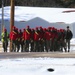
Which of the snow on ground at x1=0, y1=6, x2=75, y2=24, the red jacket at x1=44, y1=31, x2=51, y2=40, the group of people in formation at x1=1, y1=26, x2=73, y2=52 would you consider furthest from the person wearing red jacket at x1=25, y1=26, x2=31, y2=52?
the snow on ground at x1=0, y1=6, x2=75, y2=24

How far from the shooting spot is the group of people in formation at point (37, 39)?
22.8 m

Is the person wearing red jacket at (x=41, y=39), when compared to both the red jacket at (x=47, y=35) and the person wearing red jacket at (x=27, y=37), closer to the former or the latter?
the red jacket at (x=47, y=35)

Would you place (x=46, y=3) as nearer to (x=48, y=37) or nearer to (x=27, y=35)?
(x=48, y=37)

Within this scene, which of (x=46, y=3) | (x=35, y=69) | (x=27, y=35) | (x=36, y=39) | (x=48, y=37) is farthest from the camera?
(x=46, y=3)

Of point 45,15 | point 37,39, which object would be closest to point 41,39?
point 37,39

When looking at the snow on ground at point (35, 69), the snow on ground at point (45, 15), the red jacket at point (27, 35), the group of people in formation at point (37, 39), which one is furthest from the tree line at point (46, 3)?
the snow on ground at point (35, 69)

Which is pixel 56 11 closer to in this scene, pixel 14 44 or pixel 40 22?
pixel 40 22

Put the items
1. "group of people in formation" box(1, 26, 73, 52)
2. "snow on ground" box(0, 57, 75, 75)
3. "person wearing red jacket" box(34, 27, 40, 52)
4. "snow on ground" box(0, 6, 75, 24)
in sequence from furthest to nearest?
"snow on ground" box(0, 6, 75, 24), "group of people in formation" box(1, 26, 73, 52), "person wearing red jacket" box(34, 27, 40, 52), "snow on ground" box(0, 57, 75, 75)

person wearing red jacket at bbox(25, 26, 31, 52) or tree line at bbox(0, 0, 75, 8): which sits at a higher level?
tree line at bbox(0, 0, 75, 8)

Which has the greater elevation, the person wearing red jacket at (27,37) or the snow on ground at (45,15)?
the snow on ground at (45,15)

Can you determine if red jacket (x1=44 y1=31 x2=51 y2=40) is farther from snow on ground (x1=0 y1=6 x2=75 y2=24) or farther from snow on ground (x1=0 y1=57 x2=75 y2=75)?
snow on ground (x1=0 y1=6 x2=75 y2=24)

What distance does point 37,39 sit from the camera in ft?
75.0

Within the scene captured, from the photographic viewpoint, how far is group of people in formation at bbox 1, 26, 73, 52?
22.8 metres

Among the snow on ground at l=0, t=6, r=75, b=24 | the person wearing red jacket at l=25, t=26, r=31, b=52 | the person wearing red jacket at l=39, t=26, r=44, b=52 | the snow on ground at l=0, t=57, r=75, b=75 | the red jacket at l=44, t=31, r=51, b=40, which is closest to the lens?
the snow on ground at l=0, t=57, r=75, b=75
